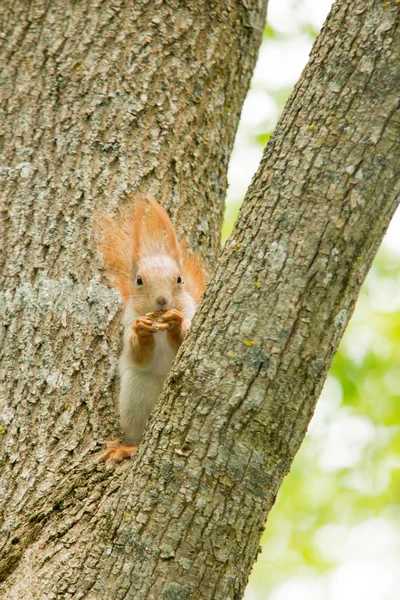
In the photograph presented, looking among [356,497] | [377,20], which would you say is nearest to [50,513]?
[377,20]

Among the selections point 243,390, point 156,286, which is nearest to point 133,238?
point 156,286

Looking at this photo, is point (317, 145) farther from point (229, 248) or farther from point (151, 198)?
point (151, 198)

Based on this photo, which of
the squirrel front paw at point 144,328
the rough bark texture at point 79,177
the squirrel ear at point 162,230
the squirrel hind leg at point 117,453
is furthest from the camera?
the squirrel ear at point 162,230

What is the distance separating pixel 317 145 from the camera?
2047 mm

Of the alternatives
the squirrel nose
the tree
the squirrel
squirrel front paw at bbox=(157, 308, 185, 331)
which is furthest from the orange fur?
the tree

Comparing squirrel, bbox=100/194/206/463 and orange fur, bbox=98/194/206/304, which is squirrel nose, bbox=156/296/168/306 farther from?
orange fur, bbox=98/194/206/304

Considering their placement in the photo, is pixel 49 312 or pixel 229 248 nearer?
pixel 229 248

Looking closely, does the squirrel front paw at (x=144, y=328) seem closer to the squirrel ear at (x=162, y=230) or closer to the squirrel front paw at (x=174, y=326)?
the squirrel front paw at (x=174, y=326)

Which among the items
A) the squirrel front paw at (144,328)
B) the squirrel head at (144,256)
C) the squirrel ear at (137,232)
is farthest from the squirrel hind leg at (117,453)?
the squirrel ear at (137,232)

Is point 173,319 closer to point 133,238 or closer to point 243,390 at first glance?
point 133,238

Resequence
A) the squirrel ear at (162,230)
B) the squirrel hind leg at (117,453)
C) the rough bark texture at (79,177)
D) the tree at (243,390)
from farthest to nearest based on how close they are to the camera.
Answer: the squirrel ear at (162,230)
the rough bark texture at (79,177)
the squirrel hind leg at (117,453)
the tree at (243,390)

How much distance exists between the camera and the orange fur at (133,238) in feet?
10.1

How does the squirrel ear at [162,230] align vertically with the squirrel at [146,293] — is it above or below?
above

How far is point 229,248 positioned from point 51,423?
1087mm
